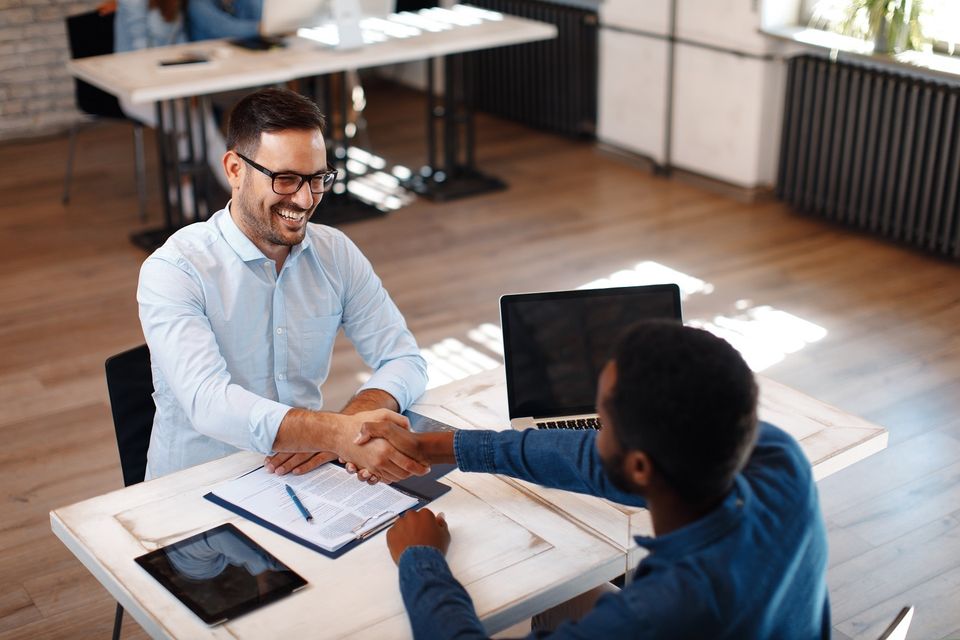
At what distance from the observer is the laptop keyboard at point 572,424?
2305mm

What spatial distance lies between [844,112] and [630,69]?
1371 mm

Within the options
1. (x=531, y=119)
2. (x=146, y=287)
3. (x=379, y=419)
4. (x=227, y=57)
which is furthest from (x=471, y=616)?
(x=531, y=119)

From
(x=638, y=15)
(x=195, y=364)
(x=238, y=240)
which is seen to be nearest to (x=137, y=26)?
(x=638, y=15)

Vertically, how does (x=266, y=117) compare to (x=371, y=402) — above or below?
above

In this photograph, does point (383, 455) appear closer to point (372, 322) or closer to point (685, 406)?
point (372, 322)

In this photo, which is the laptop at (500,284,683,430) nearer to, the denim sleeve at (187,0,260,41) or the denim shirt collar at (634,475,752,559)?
the denim shirt collar at (634,475,752,559)

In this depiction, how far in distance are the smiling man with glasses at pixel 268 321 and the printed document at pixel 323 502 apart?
32 mm

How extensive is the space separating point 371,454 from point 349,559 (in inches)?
10.4

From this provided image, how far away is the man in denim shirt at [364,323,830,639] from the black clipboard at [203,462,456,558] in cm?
35

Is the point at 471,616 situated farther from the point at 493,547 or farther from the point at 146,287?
the point at 146,287

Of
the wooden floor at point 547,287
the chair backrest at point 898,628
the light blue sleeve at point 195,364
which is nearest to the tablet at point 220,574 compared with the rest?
the light blue sleeve at point 195,364

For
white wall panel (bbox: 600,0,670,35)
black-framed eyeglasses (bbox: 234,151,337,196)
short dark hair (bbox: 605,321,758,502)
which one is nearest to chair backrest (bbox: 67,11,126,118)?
white wall panel (bbox: 600,0,670,35)

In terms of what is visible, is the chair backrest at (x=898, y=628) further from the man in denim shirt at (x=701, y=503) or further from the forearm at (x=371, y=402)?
the forearm at (x=371, y=402)

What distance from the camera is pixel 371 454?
2090 millimetres
